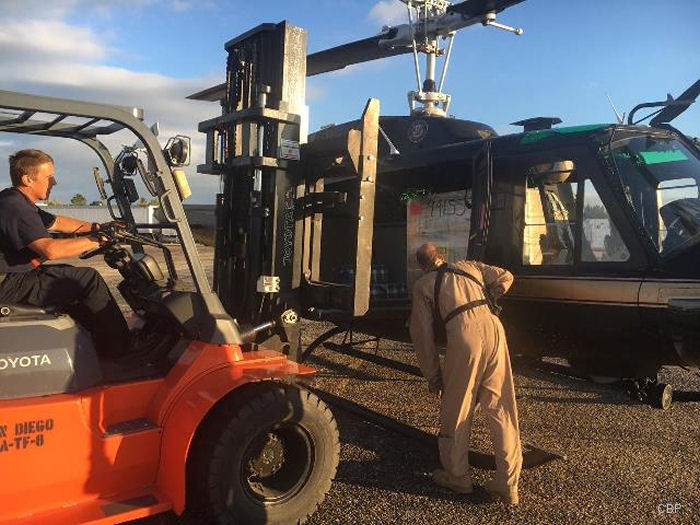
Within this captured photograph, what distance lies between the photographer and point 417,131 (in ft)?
22.1

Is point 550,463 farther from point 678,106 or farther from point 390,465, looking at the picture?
point 678,106

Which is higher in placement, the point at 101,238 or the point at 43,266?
the point at 101,238

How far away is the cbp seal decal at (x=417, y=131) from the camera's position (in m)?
6.64

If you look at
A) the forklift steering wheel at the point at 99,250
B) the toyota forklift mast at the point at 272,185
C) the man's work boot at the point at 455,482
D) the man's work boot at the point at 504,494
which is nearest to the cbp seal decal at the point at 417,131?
the toyota forklift mast at the point at 272,185

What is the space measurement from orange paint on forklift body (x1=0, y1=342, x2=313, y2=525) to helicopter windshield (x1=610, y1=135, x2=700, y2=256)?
8.93 ft

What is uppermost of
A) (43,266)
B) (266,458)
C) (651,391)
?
(43,266)

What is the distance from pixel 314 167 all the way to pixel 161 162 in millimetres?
1669

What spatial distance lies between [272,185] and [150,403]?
1937 millimetres

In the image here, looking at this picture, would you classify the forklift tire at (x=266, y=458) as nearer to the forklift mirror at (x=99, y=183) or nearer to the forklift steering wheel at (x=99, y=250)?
the forklift steering wheel at (x=99, y=250)

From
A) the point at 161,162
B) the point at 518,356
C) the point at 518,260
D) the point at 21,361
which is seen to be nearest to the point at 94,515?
the point at 21,361

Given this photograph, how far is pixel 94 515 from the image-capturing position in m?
2.79

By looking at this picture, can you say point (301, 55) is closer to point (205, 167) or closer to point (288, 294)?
point (205, 167)

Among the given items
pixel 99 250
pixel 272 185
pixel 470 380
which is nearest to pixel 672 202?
pixel 470 380

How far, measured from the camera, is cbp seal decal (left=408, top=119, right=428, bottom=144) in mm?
6645
